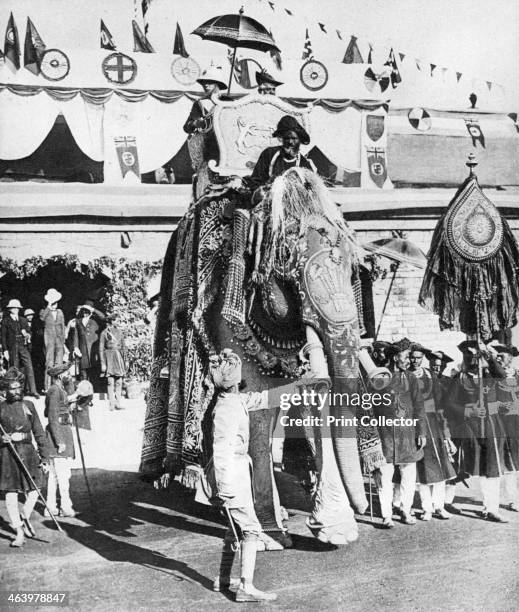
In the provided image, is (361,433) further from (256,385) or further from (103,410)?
(103,410)

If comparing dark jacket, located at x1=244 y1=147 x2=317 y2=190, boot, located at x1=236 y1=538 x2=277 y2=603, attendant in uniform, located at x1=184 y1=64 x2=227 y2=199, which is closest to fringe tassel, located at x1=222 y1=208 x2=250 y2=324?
dark jacket, located at x1=244 y1=147 x2=317 y2=190

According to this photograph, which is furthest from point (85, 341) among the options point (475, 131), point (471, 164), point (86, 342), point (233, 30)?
point (475, 131)

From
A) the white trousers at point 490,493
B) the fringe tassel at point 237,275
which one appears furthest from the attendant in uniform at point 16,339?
the white trousers at point 490,493

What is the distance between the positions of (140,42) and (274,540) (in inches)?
93.4

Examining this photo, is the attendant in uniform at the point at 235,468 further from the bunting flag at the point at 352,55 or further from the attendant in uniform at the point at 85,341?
the bunting flag at the point at 352,55

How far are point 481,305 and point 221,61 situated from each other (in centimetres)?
171

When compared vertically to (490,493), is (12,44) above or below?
above

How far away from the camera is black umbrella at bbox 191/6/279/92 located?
378cm

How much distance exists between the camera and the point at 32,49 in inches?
154

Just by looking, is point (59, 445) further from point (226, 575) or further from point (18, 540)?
point (226, 575)

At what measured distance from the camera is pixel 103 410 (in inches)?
175

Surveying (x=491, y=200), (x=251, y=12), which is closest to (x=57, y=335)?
(x=251, y=12)

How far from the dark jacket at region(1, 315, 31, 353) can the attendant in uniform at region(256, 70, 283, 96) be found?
1606 mm

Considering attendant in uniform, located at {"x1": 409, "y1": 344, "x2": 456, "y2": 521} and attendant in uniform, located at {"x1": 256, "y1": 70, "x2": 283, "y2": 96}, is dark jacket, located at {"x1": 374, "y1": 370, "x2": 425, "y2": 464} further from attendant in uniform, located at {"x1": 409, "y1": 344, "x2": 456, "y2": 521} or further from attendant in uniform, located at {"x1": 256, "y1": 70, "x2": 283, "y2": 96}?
attendant in uniform, located at {"x1": 256, "y1": 70, "x2": 283, "y2": 96}
